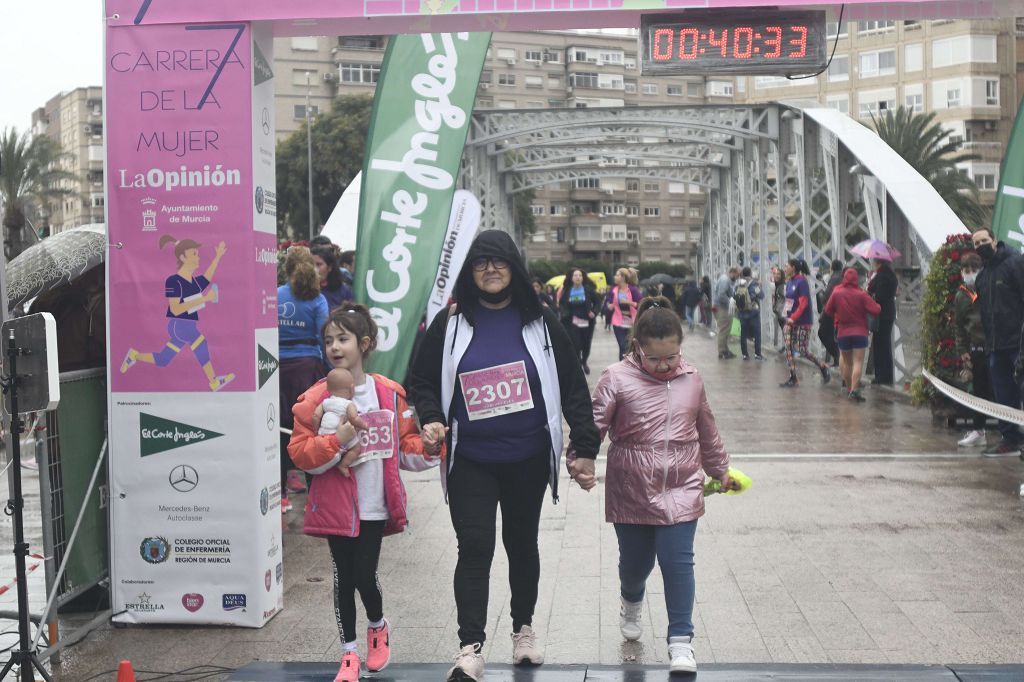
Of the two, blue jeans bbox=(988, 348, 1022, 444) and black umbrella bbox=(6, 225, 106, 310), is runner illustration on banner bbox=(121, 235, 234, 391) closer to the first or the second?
black umbrella bbox=(6, 225, 106, 310)

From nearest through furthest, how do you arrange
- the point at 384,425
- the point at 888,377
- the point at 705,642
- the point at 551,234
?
the point at 384,425 → the point at 705,642 → the point at 888,377 → the point at 551,234

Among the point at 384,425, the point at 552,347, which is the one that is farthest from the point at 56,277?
the point at 552,347

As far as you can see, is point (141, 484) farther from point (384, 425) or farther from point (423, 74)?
point (423, 74)

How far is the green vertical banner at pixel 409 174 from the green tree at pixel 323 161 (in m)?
56.1

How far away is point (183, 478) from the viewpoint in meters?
6.29

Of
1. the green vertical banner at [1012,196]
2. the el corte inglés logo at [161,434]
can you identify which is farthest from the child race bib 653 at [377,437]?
the green vertical banner at [1012,196]


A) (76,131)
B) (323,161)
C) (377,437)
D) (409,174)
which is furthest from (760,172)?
(76,131)

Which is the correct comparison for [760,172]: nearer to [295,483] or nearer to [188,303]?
[295,483]

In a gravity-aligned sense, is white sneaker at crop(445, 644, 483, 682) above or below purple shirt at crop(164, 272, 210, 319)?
below

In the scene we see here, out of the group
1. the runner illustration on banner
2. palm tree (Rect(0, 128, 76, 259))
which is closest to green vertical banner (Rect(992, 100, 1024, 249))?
the runner illustration on banner

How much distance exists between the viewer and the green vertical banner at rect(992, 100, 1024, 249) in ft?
45.4

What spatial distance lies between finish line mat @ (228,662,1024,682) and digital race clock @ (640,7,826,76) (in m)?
2.96

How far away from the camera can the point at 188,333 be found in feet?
20.5

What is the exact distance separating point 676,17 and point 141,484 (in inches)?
141
